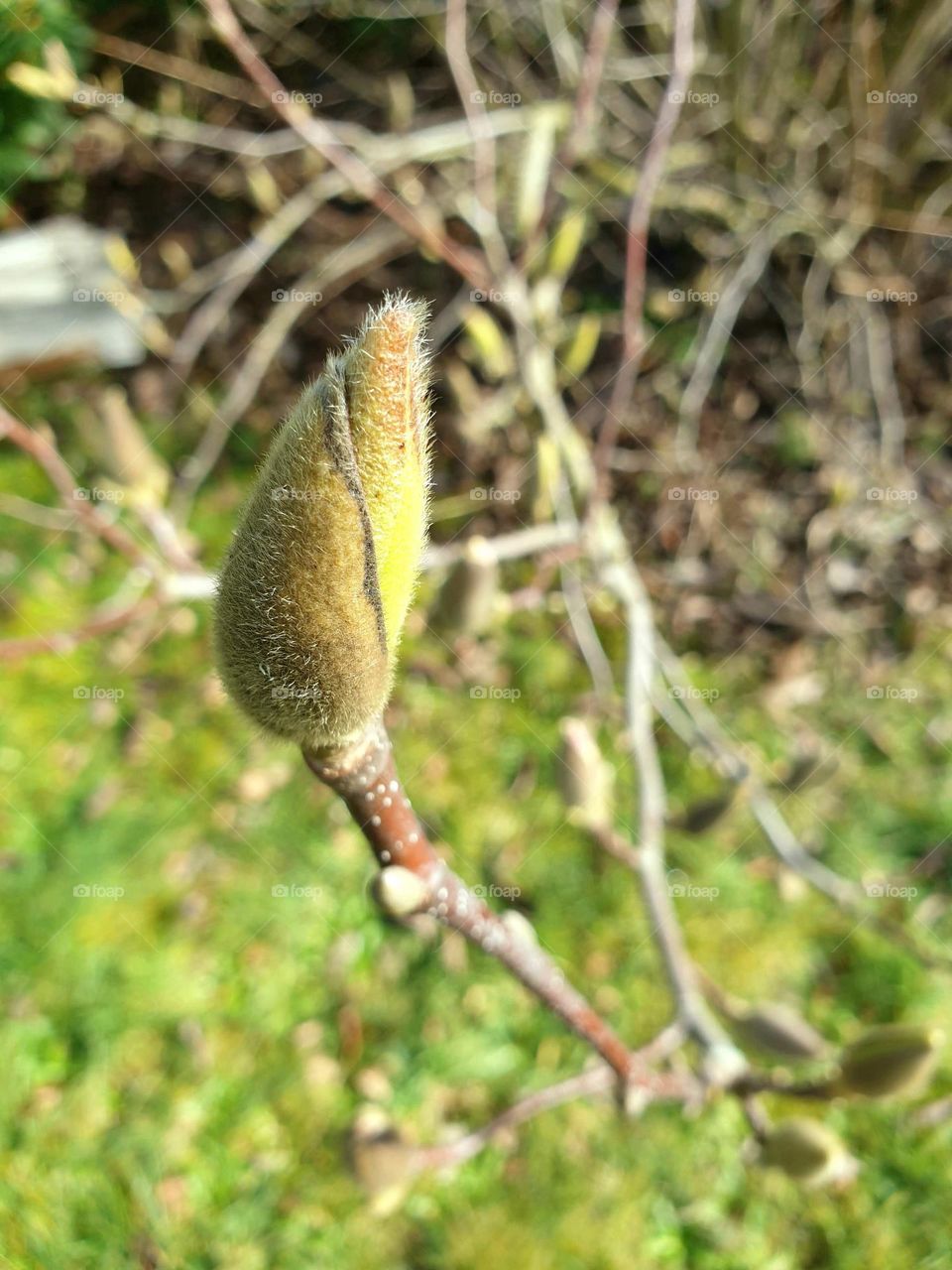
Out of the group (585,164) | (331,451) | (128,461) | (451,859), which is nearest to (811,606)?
(451,859)

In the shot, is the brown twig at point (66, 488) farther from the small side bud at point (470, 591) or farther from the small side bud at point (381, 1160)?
the small side bud at point (381, 1160)

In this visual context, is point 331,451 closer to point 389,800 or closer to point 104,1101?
point 389,800

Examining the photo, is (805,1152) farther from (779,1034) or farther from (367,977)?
(367,977)

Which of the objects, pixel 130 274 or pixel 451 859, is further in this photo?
pixel 130 274

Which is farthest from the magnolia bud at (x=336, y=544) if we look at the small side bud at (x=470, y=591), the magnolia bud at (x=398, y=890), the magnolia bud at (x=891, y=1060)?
the magnolia bud at (x=891, y=1060)

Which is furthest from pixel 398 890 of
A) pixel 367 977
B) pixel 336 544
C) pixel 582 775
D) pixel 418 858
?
pixel 367 977
